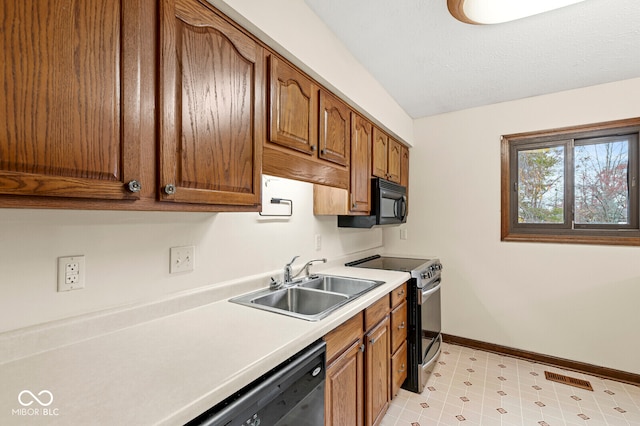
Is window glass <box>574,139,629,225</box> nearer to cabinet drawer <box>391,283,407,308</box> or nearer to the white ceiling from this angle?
the white ceiling

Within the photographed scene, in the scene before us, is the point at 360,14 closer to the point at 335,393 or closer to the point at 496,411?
the point at 335,393

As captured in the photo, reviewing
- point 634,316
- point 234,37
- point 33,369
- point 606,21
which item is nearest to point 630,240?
point 634,316

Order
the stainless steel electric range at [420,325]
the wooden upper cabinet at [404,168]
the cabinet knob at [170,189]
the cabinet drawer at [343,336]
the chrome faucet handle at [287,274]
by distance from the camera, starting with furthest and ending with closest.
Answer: the wooden upper cabinet at [404,168]
the stainless steel electric range at [420,325]
the chrome faucet handle at [287,274]
the cabinet drawer at [343,336]
the cabinet knob at [170,189]

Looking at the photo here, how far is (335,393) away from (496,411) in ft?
4.62

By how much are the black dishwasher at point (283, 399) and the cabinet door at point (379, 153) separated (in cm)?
162

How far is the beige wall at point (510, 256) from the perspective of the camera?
2436mm

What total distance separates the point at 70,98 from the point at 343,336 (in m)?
1.29

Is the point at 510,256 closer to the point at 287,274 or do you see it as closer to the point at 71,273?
the point at 287,274

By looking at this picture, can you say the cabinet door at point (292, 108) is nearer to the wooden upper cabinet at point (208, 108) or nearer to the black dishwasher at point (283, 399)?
the wooden upper cabinet at point (208, 108)

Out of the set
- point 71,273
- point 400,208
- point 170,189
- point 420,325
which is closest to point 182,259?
point 71,273

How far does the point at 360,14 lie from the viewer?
5.39ft

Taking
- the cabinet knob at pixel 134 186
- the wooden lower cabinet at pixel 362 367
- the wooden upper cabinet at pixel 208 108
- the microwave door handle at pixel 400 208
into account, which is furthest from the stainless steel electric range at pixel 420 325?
the cabinet knob at pixel 134 186

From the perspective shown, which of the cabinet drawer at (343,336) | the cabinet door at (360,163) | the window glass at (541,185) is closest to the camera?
the cabinet drawer at (343,336)

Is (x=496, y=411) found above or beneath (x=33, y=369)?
beneath
